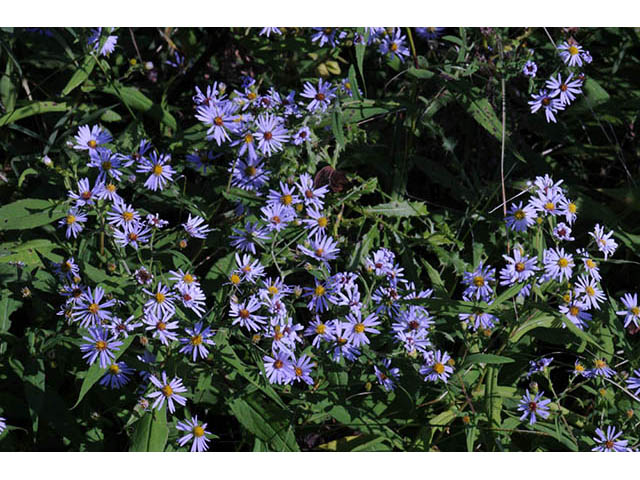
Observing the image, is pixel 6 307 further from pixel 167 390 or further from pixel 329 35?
pixel 329 35

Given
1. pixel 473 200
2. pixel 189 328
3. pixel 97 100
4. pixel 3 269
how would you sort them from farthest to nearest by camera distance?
pixel 97 100, pixel 473 200, pixel 3 269, pixel 189 328

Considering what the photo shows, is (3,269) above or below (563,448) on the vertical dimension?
above

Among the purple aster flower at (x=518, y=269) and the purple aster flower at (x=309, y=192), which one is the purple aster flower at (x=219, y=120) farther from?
the purple aster flower at (x=518, y=269)

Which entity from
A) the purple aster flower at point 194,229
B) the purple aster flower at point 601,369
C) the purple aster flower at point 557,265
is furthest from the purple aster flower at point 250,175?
the purple aster flower at point 601,369

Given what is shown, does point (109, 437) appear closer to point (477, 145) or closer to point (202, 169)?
point (202, 169)

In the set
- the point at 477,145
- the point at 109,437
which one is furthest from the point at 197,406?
the point at 477,145

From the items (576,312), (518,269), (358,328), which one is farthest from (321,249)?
(576,312)

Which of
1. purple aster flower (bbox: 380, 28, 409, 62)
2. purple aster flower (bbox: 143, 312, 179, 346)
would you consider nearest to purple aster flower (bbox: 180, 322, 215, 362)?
purple aster flower (bbox: 143, 312, 179, 346)
